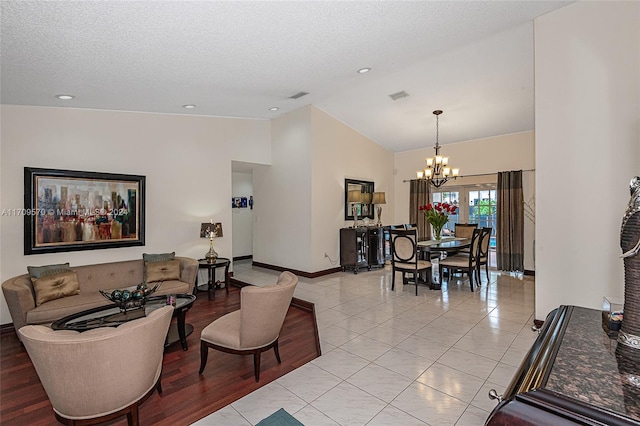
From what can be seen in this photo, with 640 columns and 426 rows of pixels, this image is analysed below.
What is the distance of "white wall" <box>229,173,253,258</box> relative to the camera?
8.32 metres

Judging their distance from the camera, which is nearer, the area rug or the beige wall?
the area rug

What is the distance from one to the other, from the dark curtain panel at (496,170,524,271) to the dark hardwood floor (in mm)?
5087

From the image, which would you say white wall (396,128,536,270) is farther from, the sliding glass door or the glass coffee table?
the glass coffee table

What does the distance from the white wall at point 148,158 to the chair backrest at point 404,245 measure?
322 centimetres

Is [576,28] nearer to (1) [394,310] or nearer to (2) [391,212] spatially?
(1) [394,310]

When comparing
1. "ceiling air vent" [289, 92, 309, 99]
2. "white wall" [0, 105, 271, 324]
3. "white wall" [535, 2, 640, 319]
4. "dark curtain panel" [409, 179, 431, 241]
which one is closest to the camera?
"white wall" [535, 2, 640, 319]

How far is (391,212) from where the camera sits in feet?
27.8

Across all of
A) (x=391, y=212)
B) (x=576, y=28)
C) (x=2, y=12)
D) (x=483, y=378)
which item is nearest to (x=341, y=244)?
(x=391, y=212)

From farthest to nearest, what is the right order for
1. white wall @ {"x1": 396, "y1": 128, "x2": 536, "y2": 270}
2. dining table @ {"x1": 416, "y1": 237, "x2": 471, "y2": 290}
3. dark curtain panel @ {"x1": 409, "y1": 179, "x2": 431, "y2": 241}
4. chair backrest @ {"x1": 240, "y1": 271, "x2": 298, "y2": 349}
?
dark curtain panel @ {"x1": 409, "y1": 179, "x2": 431, "y2": 241}
white wall @ {"x1": 396, "y1": 128, "x2": 536, "y2": 270}
dining table @ {"x1": 416, "y1": 237, "x2": 471, "y2": 290}
chair backrest @ {"x1": 240, "y1": 271, "x2": 298, "y2": 349}

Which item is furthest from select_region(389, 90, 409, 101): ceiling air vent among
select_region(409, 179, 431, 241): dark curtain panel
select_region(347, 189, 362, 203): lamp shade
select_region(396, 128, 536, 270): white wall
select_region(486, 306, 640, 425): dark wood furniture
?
select_region(486, 306, 640, 425): dark wood furniture

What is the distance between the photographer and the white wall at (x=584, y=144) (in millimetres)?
3092

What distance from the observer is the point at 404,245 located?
530 cm

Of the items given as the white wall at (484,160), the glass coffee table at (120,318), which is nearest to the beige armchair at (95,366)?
the glass coffee table at (120,318)

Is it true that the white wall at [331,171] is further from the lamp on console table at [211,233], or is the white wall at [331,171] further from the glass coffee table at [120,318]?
the glass coffee table at [120,318]
